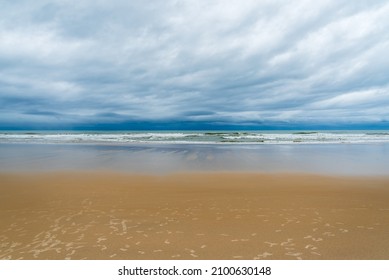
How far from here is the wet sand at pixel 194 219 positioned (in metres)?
5.32

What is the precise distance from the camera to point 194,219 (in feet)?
22.9

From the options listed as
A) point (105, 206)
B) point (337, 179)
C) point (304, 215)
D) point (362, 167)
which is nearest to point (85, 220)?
point (105, 206)

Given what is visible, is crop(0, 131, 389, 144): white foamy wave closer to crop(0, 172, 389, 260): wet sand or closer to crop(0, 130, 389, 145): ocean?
crop(0, 130, 389, 145): ocean

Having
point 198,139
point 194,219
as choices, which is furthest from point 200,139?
point 194,219

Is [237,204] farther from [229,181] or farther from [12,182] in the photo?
[12,182]

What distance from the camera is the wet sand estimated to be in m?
5.32

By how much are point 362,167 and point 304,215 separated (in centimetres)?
1000

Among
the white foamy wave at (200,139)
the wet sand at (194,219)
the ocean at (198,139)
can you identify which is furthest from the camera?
the white foamy wave at (200,139)

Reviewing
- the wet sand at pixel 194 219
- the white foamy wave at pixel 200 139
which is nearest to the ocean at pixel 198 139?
the white foamy wave at pixel 200 139

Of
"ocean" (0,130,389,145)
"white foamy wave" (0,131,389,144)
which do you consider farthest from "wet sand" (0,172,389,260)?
"white foamy wave" (0,131,389,144)

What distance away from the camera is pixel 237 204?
823 cm

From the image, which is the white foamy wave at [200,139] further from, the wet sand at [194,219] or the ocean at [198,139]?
the wet sand at [194,219]

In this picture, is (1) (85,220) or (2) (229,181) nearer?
(1) (85,220)

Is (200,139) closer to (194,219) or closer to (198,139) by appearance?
(198,139)
